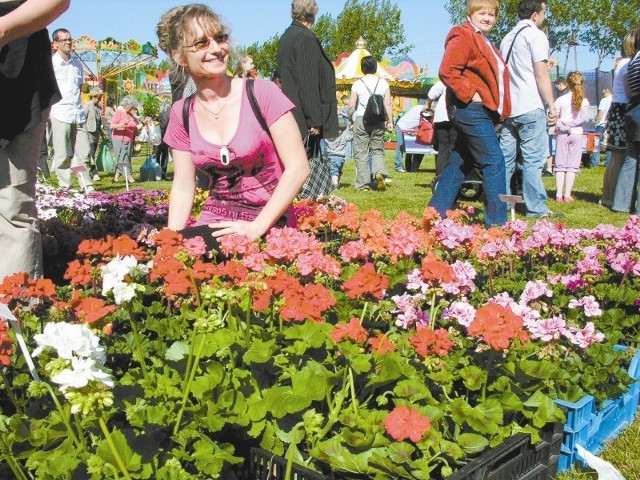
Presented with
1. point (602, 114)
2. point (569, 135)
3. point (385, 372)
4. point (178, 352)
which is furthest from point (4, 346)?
point (602, 114)

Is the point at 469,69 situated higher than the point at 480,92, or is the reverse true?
the point at 469,69

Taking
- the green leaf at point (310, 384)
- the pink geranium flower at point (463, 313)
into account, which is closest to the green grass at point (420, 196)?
the pink geranium flower at point (463, 313)

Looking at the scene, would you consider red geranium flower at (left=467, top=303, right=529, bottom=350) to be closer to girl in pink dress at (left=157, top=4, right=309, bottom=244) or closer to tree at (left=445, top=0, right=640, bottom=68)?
girl in pink dress at (left=157, top=4, right=309, bottom=244)

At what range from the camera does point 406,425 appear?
173cm

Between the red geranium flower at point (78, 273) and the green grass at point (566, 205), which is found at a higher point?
the red geranium flower at point (78, 273)

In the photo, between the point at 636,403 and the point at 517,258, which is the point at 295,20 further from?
the point at 636,403

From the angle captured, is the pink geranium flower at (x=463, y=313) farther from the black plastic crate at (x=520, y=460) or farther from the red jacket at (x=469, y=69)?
the red jacket at (x=469, y=69)

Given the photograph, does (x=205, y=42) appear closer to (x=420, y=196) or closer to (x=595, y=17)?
(x=420, y=196)

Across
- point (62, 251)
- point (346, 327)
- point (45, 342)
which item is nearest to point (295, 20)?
point (62, 251)

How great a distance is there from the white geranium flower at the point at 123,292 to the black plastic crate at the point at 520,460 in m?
0.88

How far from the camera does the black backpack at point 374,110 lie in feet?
32.4

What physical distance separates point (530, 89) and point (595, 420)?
4935 millimetres

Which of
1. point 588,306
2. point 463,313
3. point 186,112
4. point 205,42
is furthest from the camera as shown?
point 186,112

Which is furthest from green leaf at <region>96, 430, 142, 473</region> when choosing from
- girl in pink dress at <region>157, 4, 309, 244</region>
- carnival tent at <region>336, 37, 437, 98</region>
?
carnival tent at <region>336, 37, 437, 98</region>
